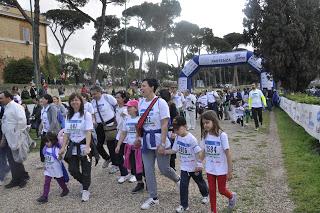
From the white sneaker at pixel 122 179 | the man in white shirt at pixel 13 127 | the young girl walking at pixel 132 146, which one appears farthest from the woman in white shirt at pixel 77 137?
the man in white shirt at pixel 13 127

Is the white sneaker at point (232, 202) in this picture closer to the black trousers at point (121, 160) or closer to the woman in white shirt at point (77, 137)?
the woman in white shirt at point (77, 137)

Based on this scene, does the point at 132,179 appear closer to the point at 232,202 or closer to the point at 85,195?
the point at 85,195

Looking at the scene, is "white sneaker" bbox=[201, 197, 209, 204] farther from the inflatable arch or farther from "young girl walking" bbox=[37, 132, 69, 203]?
the inflatable arch

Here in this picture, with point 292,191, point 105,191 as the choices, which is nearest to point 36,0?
point 105,191

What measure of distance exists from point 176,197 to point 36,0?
1820 centimetres

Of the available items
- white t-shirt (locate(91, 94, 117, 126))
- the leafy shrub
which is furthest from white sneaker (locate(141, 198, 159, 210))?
the leafy shrub

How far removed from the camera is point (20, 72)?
3234 centimetres

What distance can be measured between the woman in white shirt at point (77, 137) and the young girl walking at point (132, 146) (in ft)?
1.97

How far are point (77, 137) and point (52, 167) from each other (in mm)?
760

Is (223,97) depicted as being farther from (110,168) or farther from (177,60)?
(177,60)

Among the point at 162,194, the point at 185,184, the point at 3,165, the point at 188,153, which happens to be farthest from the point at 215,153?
the point at 3,165

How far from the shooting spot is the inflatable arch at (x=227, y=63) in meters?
29.4

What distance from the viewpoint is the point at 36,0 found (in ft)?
70.9

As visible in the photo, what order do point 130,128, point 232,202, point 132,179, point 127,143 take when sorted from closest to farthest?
point 232,202, point 130,128, point 127,143, point 132,179
